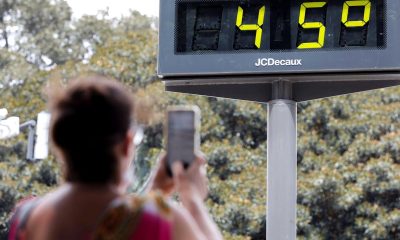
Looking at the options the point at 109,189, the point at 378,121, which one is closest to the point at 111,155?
the point at 109,189

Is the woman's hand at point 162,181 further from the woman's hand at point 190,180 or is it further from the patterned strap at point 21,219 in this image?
the patterned strap at point 21,219

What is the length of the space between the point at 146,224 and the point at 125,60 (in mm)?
19995

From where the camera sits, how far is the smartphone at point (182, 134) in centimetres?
227

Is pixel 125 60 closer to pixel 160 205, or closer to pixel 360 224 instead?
pixel 360 224

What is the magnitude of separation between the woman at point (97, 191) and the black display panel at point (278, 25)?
16.9ft

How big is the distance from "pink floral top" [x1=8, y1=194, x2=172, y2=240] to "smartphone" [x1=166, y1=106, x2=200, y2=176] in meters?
0.22

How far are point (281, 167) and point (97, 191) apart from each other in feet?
18.2

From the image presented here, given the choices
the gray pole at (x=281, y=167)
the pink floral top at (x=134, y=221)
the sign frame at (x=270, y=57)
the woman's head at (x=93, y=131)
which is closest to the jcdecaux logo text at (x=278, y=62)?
the sign frame at (x=270, y=57)

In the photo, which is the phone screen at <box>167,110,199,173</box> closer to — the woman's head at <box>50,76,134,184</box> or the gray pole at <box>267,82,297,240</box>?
the woman's head at <box>50,76,134,184</box>

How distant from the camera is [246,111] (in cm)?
2086

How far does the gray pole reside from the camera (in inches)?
294

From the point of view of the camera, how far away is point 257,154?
64.9 feet

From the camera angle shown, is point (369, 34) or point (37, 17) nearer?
point (369, 34)

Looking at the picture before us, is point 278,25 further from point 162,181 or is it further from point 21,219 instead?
point 21,219
